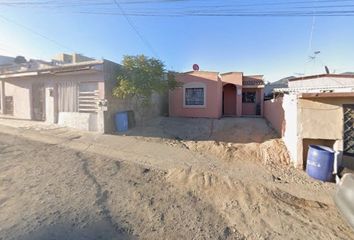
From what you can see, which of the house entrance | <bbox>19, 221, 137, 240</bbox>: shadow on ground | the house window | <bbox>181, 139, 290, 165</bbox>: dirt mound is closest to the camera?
<bbox>19, 221, 137, 240</bbox>: shadow on ground

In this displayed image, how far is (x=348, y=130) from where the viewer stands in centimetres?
649

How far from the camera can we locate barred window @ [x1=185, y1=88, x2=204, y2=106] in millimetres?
16109

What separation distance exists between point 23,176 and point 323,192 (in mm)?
7433

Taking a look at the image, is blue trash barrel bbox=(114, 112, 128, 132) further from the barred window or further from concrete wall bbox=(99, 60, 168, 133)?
the barred window

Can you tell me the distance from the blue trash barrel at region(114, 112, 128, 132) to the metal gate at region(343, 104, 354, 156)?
9267 mm

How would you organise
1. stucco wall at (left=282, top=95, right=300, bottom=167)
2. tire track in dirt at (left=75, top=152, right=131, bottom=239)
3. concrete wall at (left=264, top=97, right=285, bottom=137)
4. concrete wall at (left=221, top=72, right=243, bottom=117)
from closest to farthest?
tire track in dirt at (left=75, top=152, right=131, bottom=239) < stucco wall at (left=282, top=95, right=300, bottom=167) < concrete wall at (left=264, top=97, right=285, bottom=137) < concrete wall at (left=221, top=72, right=243, bottom=117)

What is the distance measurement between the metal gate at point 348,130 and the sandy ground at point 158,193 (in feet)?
5.22

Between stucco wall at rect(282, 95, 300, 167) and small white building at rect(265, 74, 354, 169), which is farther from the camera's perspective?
stucco wall at rect(282, 95, 300, 167)

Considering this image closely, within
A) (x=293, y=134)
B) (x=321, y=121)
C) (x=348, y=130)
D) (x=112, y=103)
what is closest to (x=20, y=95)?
(x=112, y=103)

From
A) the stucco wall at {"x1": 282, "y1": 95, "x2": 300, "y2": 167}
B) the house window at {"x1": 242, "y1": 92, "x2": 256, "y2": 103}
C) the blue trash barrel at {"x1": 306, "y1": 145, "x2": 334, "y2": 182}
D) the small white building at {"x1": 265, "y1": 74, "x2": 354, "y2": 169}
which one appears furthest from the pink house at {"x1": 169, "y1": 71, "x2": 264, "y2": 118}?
the blue trash barrel at {"x1": 306, "y1": 145, "x2": 334, "y2": 182}

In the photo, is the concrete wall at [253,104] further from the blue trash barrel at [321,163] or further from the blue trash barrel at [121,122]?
the blue trash barrel at [321,163]

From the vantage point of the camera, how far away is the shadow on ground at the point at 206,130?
36.7 ft

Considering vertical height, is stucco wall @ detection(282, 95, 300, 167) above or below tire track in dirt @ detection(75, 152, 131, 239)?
above

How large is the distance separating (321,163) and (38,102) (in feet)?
49.6
